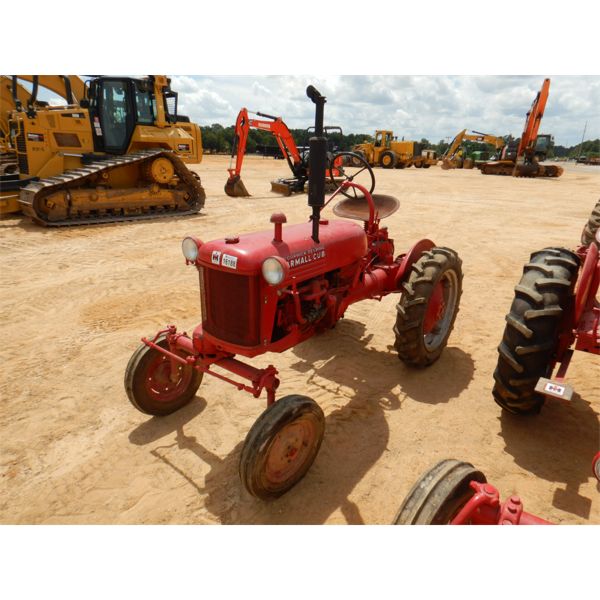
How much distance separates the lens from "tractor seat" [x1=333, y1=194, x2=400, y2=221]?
441cm

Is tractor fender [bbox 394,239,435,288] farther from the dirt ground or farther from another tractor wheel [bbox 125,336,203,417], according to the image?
another tractor wheel [bbox 125,336,203,417]

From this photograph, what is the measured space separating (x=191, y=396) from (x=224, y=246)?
4.61 ft

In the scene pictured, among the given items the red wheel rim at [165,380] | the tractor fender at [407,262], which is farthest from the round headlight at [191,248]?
the tractor fender at [407,262]

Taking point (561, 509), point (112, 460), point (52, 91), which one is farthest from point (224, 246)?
point (52, 91)

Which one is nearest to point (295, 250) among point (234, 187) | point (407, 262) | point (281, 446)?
point (281, 446)

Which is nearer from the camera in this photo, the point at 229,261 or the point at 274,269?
the point at 274,269

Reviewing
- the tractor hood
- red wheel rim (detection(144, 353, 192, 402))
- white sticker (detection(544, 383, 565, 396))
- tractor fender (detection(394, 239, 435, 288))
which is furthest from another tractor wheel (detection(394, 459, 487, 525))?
tractor fender (detection(394, 239, 435, 288))

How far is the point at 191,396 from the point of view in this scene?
11.4 ft

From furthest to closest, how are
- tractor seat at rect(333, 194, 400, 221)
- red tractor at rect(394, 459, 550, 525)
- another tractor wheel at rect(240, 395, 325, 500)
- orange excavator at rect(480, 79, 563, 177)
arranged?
orange excavator at rect(480, 79, 563, 177), tractor seat at rect(333, 194, 400, 221), another tractor wheel at rect(240, 395, 325, 500), red tractor at rect(394, 459, 550, 525)

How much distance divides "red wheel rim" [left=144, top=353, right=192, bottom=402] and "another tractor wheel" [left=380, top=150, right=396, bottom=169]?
29631 millimetres

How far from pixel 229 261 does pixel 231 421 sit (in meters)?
1.33

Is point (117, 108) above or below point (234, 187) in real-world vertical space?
above

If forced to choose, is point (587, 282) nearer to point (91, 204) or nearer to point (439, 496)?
point (439, 496)

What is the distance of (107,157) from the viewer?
10.5m
